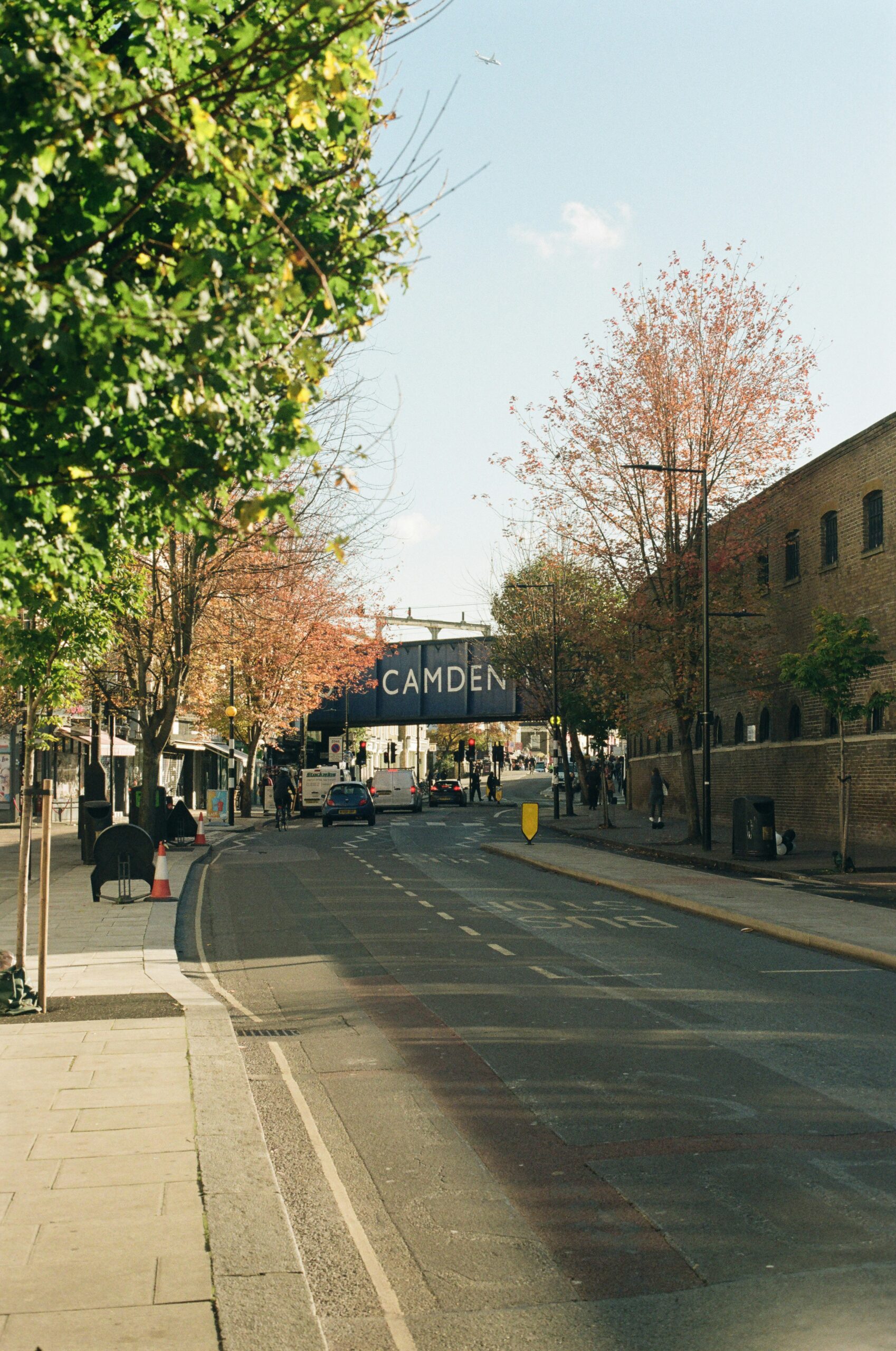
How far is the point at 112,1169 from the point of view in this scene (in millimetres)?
5770

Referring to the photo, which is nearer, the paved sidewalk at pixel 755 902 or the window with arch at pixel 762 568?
the paved sidewalk at pixel 755 902

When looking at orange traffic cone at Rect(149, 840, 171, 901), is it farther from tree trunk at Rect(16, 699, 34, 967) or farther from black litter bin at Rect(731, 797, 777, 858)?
black litter bin at Rect(731, 797, 777, 858)

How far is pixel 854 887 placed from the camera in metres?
21.2

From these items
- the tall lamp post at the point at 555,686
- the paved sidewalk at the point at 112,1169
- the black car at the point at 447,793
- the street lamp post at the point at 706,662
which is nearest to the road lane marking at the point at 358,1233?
the paved sidewalk at the point at 112,1169

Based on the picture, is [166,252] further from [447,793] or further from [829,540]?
[447,793]

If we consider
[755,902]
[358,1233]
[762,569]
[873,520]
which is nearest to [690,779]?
[762,569]

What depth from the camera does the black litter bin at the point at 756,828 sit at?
2703 cm

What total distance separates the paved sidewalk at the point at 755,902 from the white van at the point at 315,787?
29.4 m

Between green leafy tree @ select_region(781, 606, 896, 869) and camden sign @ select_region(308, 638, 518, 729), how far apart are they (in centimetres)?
4219

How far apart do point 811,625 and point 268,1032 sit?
2540cm

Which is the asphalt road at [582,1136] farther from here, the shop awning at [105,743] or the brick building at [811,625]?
the shop awning at [105,743]

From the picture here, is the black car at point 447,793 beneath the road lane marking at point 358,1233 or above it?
above

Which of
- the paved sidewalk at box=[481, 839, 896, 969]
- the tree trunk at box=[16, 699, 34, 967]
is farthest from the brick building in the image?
the tree trunk at box=[16, 699, 34, 967]

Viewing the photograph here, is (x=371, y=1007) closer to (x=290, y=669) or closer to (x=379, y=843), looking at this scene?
(x=379, y=843)
